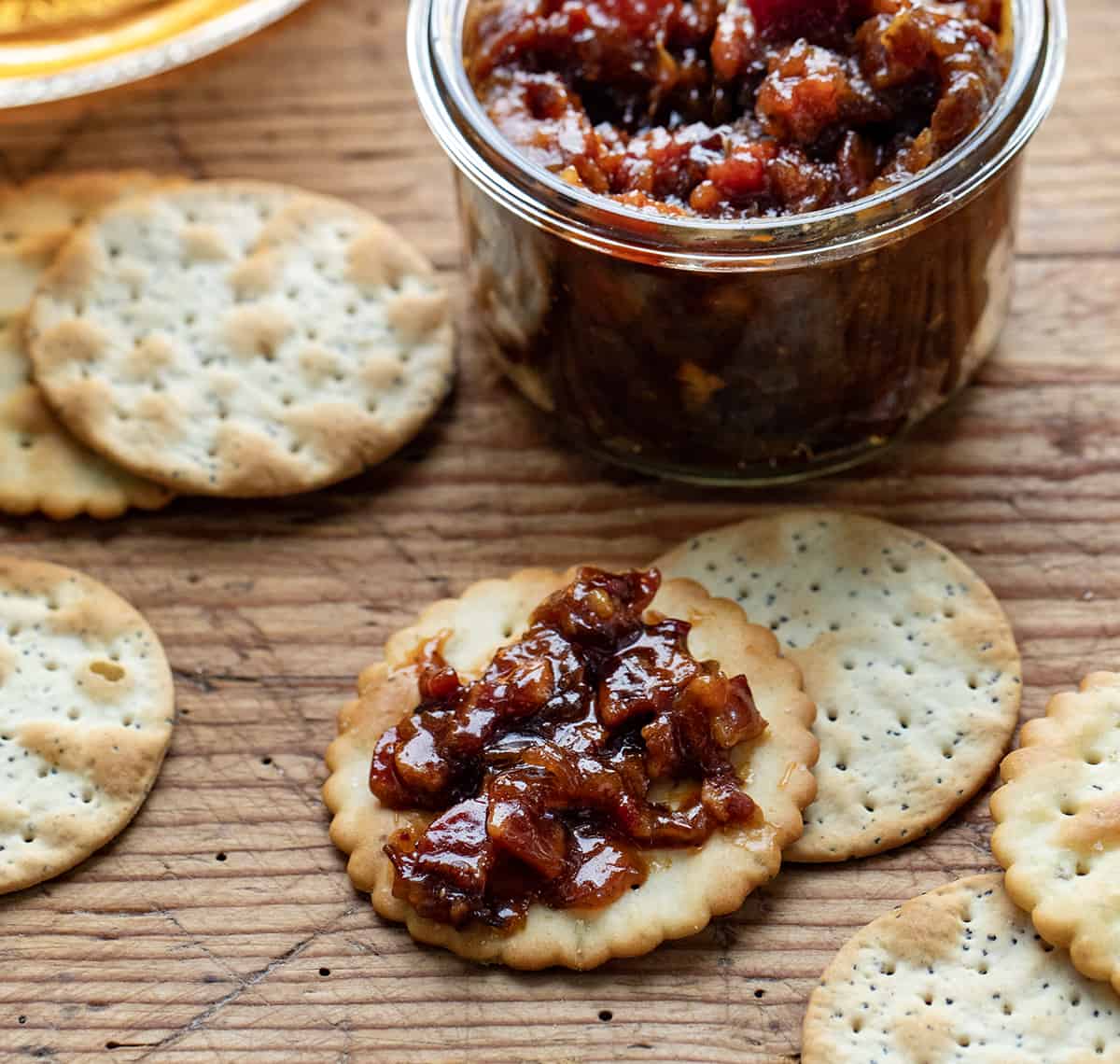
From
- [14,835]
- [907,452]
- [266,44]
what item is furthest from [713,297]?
[266,44]

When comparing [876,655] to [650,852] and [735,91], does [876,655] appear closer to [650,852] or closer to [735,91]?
[650,852]

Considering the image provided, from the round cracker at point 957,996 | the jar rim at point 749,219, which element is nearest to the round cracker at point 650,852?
the round cracker at point 957,996

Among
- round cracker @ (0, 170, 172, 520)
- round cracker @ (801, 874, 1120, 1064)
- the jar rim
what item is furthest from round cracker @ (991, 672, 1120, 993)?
round cracker @ (0, 170, 172, 520)

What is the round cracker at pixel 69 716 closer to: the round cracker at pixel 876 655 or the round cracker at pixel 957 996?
the round cracker at pixel 876 655

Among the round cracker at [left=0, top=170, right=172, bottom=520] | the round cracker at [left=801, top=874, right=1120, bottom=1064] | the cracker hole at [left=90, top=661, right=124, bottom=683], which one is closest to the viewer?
the round cracker at [left=801, top=874, right=1120, bottom=1064]

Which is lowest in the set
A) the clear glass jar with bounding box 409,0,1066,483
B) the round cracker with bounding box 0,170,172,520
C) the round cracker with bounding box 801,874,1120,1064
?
the round cracker with bounding box 801,874,1120,1064

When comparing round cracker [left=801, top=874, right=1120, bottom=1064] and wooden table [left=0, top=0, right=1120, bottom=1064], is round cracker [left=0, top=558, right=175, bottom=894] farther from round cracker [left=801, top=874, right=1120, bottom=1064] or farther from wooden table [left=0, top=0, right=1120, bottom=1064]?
round cracker [left=801, top=874, right=1120, bottom=1064]
